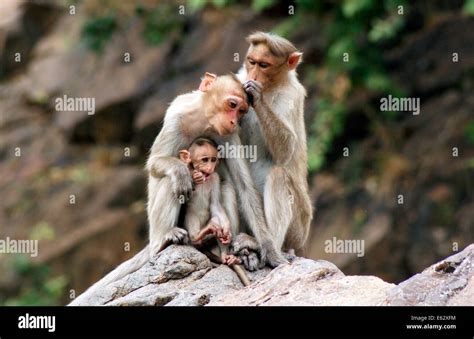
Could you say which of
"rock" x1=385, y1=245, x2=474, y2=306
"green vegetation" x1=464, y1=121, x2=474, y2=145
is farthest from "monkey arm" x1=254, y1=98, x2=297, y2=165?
"green vegetation" x1=464, y1=121, x2=474, y2=145

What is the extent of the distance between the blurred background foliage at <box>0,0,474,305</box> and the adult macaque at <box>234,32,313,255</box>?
642 cm

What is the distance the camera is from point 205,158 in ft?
33.2

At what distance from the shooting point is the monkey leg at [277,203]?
1047 centimetres

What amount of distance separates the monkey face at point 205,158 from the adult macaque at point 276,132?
63cm

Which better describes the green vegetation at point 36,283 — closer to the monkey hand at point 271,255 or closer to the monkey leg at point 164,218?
the monkey leg at point 164,218

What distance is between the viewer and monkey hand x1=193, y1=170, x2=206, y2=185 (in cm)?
1008

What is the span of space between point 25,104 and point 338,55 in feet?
28.2

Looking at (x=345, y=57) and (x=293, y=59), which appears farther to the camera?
(x=345, y=57)

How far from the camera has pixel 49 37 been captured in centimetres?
2467

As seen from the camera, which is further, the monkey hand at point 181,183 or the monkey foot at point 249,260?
the monkey foot at point 249,260

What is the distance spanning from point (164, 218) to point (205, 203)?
1.49 ft

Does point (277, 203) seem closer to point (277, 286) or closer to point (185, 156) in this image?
point (185, 156)

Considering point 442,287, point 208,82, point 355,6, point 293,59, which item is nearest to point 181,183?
point 208,82

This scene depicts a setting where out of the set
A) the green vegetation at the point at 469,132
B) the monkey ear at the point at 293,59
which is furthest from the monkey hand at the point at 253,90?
the green vegetation at the point at 469,132
